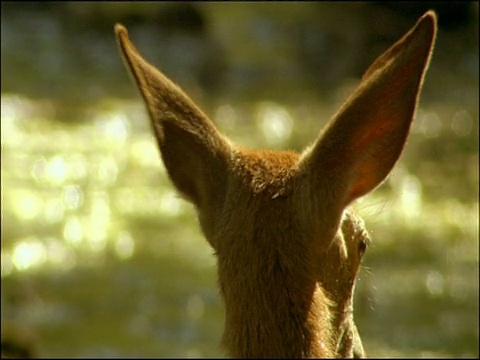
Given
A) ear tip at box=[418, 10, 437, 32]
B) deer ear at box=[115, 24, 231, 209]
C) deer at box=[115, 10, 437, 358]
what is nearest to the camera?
ear tip at box=[418, 10, 437, 32]

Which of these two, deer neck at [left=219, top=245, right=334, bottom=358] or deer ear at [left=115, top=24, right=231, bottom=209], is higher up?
deer ear at [left=115, top=24, right=231, bottom=209]

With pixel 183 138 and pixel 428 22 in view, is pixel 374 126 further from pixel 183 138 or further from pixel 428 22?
pixel 183 138

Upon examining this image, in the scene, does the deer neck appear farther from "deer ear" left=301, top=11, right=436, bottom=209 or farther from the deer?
"deer ear" left=301, top=11, right=436, bottom=209

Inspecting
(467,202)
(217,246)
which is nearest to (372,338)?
(467,202)

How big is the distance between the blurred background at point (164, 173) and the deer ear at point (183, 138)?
104 centimetres

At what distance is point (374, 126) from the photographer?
13.5 ft

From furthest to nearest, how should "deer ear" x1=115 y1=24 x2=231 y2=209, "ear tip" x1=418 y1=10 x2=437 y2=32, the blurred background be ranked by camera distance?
the blurred background → "deer ear" x1=115 y1=24 x2=231 y2=209 → "ear tip" x1=418 y1=10 x2=437 y2=32

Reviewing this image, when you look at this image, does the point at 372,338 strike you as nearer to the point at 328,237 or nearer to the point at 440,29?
the point at 328,237

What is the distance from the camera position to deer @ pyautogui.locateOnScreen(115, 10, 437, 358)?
4.04 metres

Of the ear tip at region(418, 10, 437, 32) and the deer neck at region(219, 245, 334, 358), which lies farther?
the deer neck at region(219, 245, 334, 358)

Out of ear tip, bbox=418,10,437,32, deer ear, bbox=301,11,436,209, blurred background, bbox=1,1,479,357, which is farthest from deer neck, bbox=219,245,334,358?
blurred background, bbox=1,1,479,357

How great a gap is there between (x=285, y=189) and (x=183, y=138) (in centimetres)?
37

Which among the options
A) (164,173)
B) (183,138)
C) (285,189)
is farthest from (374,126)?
(164,173)

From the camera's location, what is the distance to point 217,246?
Result: 4.25 metres
